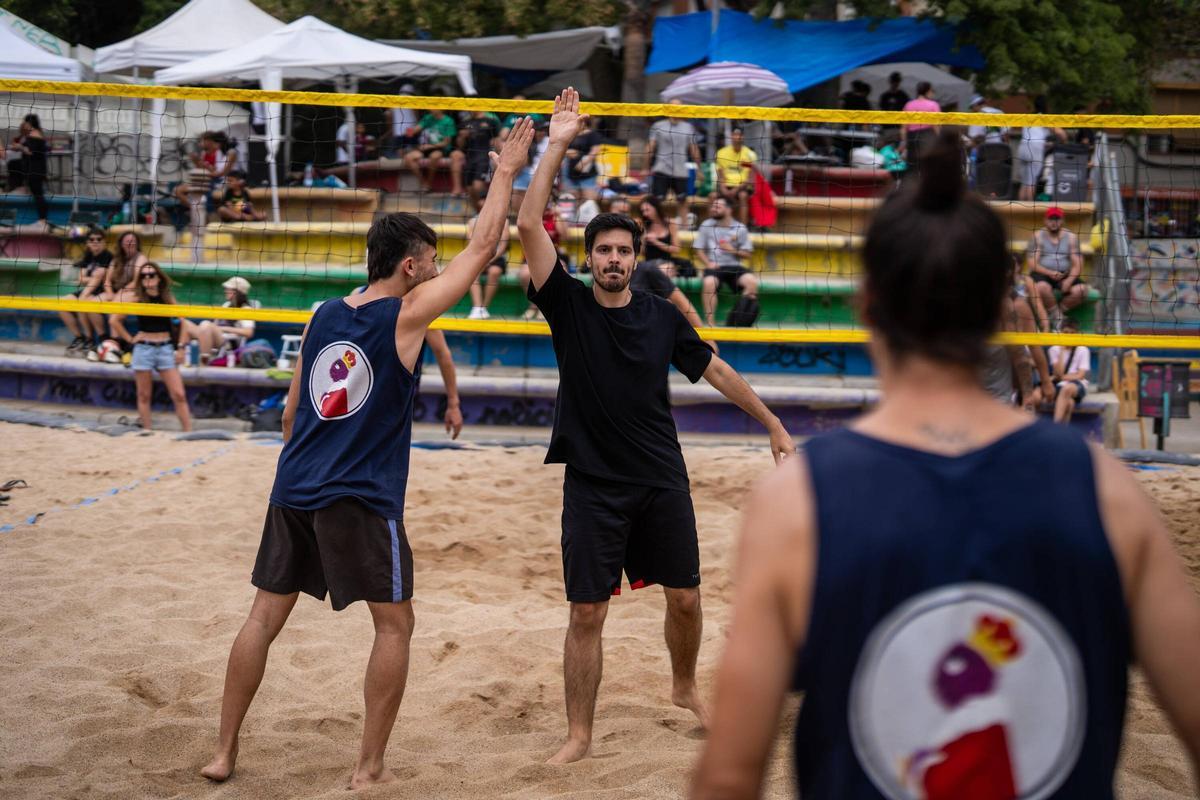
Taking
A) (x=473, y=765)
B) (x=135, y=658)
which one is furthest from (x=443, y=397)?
(x=473, y=765)

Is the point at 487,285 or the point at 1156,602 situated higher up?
the point at 487,285

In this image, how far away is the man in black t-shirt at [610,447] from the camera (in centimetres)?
378

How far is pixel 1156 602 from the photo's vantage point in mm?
1395

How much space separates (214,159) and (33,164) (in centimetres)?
209

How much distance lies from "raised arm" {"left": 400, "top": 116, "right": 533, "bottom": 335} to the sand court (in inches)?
55.2

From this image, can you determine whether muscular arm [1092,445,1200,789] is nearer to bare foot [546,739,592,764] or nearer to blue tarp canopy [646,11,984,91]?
bare foot [546,739,592,764]

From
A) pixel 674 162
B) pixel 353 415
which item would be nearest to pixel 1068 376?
pixel 674 162

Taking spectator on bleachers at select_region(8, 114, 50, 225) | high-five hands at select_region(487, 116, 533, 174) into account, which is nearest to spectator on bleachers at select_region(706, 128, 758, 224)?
spectator on bleachers at select_region(8, 114, 50, 225)

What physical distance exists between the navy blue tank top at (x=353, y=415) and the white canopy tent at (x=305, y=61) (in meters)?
9.49

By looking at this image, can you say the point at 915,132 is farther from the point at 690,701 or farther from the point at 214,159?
the point at 690,701

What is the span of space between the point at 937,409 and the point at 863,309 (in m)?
0.16

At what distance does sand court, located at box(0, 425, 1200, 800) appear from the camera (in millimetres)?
3559

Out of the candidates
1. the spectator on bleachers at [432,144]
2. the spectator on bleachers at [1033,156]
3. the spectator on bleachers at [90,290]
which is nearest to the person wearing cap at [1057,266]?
the spectator on bleachers at [1033,156]

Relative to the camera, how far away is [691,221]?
11.5 meters
